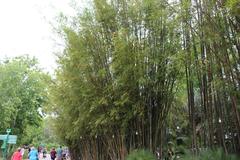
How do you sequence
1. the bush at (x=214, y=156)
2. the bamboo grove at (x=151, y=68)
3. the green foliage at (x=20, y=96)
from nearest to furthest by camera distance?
the bush at (x=214, y=156) < the bamboo grove at (x=151, y=68) < the green foliage at (x=20, y=96)

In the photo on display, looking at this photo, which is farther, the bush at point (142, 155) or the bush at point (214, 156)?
the bush at point (142, 155)

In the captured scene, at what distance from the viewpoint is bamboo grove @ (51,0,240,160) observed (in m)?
4.65

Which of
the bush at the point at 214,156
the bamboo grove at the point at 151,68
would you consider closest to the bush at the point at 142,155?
the bamboo grove at the point at 151,68

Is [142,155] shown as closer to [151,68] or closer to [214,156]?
[214,156]

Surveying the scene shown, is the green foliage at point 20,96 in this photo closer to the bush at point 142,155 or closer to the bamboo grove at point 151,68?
the bamboo grove at point 151,68

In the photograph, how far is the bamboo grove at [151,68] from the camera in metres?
4.65

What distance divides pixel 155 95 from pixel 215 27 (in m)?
1.75

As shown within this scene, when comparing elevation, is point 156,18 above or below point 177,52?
above

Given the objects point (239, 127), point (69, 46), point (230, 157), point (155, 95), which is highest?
point (69, 46)

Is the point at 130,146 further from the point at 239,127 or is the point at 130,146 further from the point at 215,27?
the point at 215,27

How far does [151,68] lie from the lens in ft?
18.7

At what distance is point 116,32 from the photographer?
231 inches

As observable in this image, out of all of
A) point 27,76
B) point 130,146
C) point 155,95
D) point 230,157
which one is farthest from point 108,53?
point 27,76

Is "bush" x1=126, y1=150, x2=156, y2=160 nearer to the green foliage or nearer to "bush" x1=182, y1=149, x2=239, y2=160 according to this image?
"bush" x1=182, y1=149, x2=239, y2=160
